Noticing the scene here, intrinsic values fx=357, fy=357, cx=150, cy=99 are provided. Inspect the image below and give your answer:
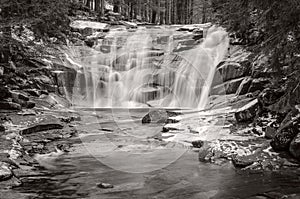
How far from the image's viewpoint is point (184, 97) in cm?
1867

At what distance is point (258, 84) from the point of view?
14.6m

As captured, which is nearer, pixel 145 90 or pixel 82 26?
pixel 145 90

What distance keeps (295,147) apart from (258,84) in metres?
6.17

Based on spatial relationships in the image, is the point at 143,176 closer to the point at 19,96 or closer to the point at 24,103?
the point at 24,103

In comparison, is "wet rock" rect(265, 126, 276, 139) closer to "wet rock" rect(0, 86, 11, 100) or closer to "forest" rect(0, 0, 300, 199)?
"forest" rect(0, 0, 300, 199)

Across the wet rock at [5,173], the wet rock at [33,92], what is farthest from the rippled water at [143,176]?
the wet rock at [33,92]

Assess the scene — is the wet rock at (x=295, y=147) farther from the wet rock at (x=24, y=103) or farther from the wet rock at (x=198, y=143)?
the wet rock at (x=24, y=103)

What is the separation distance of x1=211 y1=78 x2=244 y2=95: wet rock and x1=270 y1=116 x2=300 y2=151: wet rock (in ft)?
22.3

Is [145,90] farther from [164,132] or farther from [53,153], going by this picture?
[53,153]

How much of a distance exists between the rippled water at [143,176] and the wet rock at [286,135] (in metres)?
1.23

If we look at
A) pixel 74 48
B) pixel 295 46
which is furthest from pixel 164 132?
pixel 74 48

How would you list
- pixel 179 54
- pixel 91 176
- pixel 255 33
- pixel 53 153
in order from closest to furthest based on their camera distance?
pixel 91 176
pixel 53 153
pixel 255 33
pixel 179 54

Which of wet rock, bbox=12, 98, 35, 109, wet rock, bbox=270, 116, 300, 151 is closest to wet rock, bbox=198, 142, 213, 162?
wet rock, bbox=270, 116, 300, 151

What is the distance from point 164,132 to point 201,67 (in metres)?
8.11
